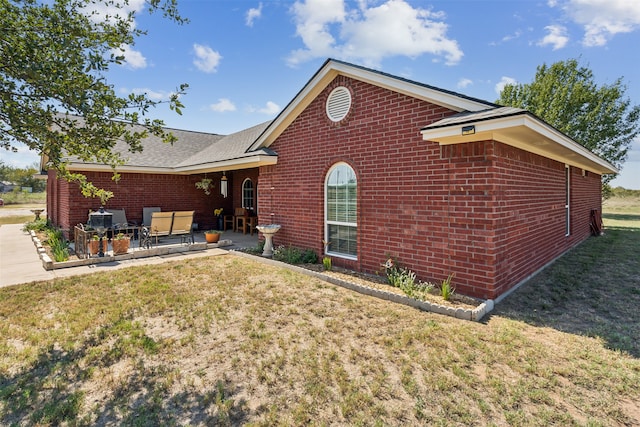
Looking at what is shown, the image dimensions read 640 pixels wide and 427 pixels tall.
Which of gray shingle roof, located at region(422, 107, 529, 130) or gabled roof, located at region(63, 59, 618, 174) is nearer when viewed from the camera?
gray shingle roof, located at region(422, 107, 529, 130)

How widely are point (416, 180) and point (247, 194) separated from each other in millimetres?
11231

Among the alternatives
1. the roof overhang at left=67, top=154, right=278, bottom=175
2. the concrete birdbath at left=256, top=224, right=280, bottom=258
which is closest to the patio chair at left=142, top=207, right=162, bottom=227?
the roof overhang at left=67, top=154, right=278, bottom=175

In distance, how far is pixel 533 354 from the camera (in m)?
3.74

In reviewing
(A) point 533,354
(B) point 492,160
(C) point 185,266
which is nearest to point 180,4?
(B) point 492,160

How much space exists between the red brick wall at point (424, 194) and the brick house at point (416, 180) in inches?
0.9

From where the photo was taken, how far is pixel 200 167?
39.9 ft

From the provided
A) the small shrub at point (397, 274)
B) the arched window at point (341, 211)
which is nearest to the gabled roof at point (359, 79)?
the arched window at point (341, 211)

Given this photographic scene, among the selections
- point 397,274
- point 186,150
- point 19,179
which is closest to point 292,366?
point 397,274

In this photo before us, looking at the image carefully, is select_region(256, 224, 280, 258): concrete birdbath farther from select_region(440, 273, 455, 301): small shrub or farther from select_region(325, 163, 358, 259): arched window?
select_region(440, 273, 455, 301): small shrub

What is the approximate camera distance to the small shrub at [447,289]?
532 cm

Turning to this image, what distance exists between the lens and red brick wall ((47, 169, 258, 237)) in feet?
39.4

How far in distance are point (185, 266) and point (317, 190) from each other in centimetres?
398

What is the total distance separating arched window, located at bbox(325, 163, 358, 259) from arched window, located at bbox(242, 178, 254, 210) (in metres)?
8.48

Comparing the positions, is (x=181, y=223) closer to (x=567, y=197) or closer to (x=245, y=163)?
(x=245, y=163)
